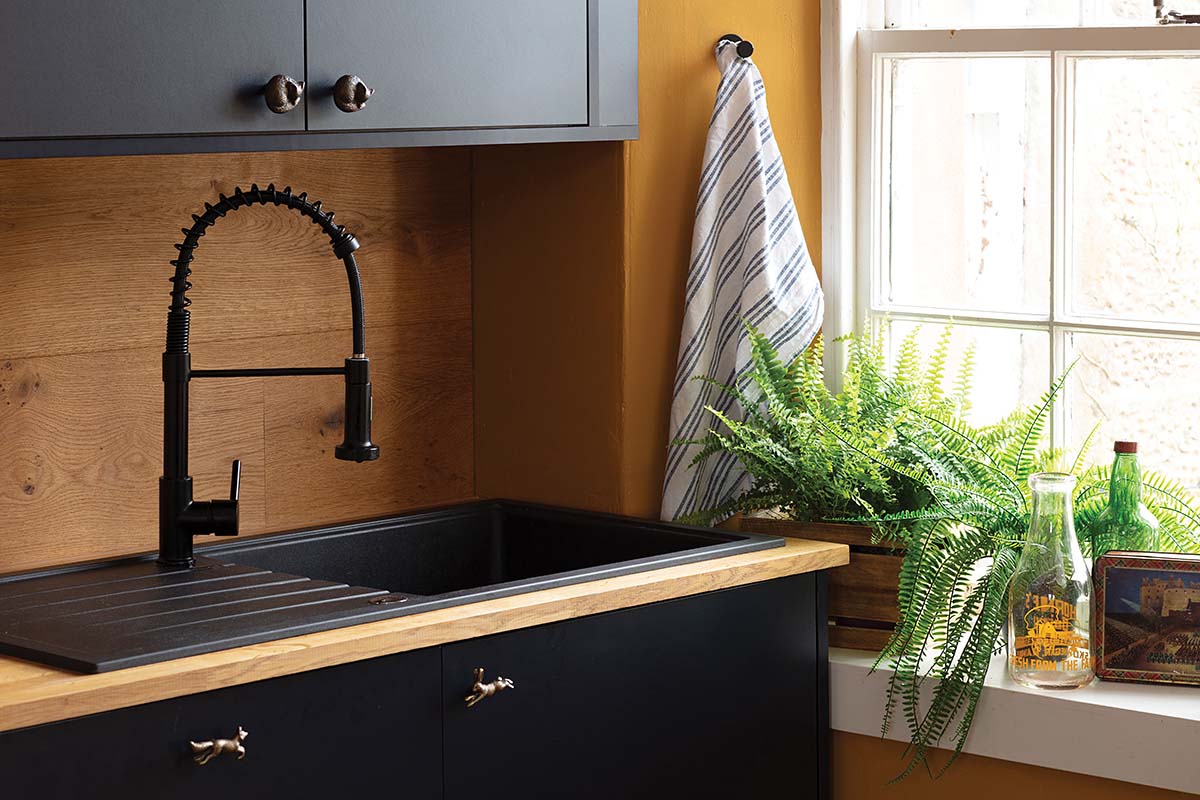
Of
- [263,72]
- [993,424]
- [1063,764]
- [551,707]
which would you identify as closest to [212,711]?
[551,707]

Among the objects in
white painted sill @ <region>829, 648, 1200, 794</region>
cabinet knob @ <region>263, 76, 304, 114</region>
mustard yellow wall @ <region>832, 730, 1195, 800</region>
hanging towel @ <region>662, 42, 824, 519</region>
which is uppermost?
cabinet knob @ <region>263, 76, 304, 114</region>

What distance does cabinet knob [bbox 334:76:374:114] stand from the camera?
1973 mm

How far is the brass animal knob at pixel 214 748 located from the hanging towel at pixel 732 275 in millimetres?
931

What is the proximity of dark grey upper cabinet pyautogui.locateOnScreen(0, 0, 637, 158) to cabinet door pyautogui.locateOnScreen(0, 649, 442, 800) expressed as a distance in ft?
1.98

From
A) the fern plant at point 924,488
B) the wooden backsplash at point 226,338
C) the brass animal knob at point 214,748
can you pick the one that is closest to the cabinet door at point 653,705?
the fern plant at point 924,488

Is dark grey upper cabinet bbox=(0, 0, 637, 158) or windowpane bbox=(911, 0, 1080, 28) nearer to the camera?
dark grey upper cabinet bbox=(0, 0, 637, 158)

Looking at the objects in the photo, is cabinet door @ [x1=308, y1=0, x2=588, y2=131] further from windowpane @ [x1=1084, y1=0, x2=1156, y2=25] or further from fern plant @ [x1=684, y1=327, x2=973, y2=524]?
windowpane @ [x1=1084, y1=0, x2=1156, y2=25]

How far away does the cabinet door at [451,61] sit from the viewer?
6.54 ft

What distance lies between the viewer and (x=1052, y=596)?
84.2 inches

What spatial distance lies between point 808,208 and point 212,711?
4.47ft

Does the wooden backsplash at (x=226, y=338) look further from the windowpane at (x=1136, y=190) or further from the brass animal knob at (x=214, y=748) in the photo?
the windowpane at (x=1136, y=190)

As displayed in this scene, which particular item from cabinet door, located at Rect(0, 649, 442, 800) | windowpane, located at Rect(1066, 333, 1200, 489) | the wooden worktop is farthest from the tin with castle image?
cabinet door, located at Rect(0, 649, 442, 800)

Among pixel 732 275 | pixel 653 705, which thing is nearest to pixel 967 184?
pixel 732 275

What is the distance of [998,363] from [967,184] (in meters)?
0.28
